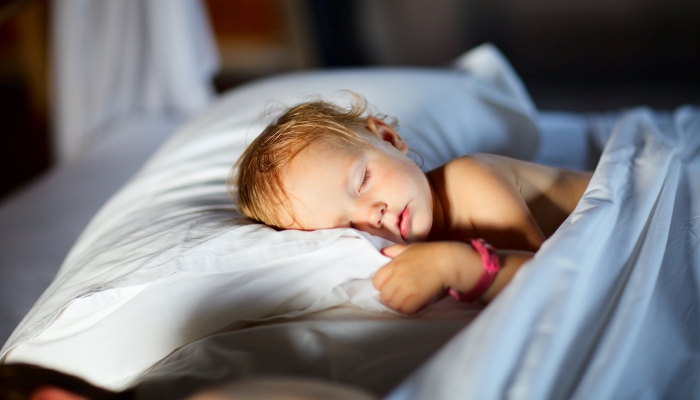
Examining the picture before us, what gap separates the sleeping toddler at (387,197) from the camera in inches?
27.1

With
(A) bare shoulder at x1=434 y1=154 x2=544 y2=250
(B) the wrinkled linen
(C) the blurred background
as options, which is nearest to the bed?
(B) the wrinkled linen

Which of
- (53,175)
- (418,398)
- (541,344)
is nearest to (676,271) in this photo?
(541,344)

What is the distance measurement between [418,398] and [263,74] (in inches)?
127

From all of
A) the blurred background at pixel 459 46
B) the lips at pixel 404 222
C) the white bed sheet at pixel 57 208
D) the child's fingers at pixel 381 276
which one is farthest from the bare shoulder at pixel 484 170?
the blurred background at pixel 459 46

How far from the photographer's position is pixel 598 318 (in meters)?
0.60

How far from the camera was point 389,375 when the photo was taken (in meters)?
0.61

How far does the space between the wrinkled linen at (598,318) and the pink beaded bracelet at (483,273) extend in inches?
3.0

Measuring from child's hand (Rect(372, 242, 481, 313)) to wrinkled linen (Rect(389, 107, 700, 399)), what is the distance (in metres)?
0.11

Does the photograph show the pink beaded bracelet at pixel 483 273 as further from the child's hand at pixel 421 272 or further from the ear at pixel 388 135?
the ear at pixel 388 135

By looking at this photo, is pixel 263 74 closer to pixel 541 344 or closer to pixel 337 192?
pixel 337 192

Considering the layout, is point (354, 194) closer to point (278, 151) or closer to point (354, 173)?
point (354, 173)

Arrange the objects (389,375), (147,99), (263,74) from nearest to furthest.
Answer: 1. (389,375)
2. (147,99)
3. (263,74)

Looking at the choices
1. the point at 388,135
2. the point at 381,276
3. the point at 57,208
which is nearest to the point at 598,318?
the point at 381,276

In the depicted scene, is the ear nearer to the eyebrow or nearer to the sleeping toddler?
the sleeping toddler
